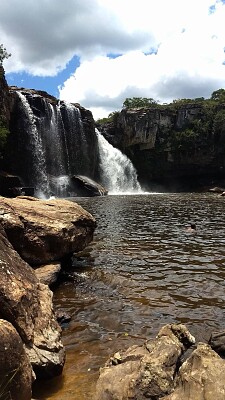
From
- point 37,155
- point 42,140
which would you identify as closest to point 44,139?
point 42,140

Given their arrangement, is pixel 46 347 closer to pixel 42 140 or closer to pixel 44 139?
pixel 42 140

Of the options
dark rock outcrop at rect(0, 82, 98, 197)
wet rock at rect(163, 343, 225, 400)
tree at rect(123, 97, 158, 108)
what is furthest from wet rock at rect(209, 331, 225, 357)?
tree at rect(123, 97, 158, 108)

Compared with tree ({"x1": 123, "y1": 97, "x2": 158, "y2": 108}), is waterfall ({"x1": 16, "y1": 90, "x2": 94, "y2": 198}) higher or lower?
lower

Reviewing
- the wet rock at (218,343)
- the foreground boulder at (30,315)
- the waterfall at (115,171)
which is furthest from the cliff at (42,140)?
the wet rock at (218,343)

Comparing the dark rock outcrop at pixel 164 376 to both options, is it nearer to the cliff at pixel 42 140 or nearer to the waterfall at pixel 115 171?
the cliff at pixel 42 140

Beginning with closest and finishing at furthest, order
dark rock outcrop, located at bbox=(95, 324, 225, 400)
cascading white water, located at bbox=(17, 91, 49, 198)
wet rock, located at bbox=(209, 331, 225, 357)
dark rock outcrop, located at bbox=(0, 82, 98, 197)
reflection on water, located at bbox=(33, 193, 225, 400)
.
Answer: dark rock outcrop, located at bbox=(95, 324, 225, 400) < wet rock, located at bbox=(209, 331, 225, 357) < reflection on water, located at bbox=(33, 193, 225, 400) < dark rock outcrop, located at bbox=(0, 82, 98, 197) < cascading white water, located at bbox=(17, 91, 49, 198)

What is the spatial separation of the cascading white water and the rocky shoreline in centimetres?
3659

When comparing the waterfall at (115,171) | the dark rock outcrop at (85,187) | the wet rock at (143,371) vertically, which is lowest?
the wet rock at (143,371)

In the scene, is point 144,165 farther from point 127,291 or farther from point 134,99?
point 127,291

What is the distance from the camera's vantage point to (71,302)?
8945 millimetres

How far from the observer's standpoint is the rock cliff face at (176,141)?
224ft

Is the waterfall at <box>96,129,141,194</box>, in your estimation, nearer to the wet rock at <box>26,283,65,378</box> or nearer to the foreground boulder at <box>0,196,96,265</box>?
the foreground boulder at <box>0,196,96,265</box>

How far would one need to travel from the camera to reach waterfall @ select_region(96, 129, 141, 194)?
62375mm

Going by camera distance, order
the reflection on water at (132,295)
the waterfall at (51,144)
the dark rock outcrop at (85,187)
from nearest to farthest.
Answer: the reflection on water at (132,295), the waterfall at (51,144), the dark rock outcrop at (85,187)
